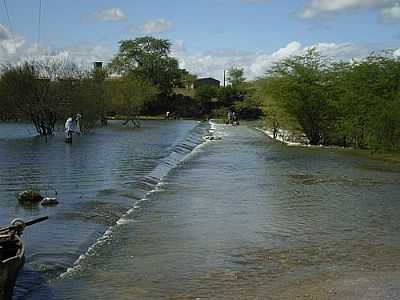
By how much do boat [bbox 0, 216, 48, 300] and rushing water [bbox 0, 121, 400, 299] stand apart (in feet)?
2.74

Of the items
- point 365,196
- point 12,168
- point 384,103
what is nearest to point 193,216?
point 365,196

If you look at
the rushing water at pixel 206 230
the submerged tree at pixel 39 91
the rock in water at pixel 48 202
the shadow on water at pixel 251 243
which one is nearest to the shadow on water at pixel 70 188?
the rushing water at pixel 206 230

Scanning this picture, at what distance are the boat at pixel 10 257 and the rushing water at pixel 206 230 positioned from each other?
83 centimetres

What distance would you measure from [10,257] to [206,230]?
634 cm

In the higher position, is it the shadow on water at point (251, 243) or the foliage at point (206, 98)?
the foliage at point (206, 98)

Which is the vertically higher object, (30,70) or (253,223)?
(30,70)

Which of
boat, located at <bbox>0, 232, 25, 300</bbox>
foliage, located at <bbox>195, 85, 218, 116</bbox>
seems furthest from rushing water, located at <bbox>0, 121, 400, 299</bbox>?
foliage, located at <bbox>195, 85, 218, 116</bbox>

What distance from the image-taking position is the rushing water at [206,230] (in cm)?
1009

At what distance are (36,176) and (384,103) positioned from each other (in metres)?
20.9

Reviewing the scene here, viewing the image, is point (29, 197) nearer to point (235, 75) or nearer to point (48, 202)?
point (48, 202)

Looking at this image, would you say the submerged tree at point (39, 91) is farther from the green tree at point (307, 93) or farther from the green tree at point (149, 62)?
the green tree at point (149, 62)

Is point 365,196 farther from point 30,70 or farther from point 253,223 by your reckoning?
point 30,70

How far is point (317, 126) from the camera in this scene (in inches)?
1778

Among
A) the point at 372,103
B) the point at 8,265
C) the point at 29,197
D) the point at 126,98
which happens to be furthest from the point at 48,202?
the point at 126,98
